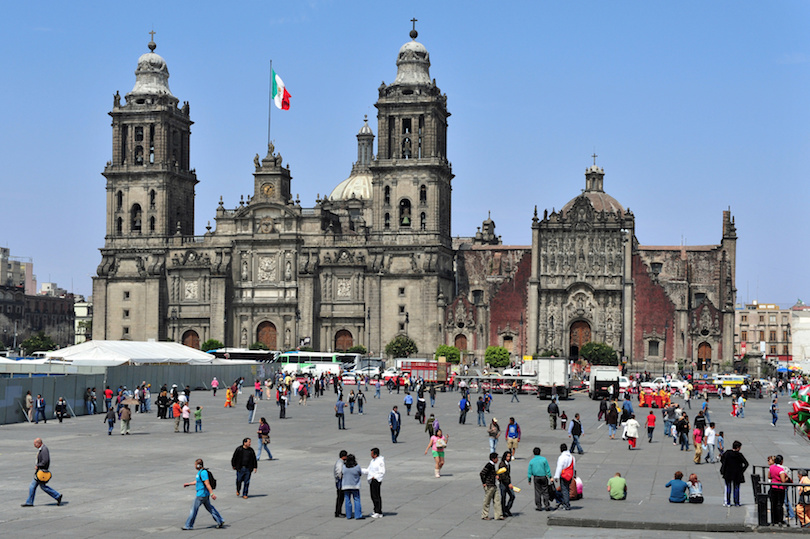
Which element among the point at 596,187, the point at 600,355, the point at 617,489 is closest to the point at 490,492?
the point at 617,489

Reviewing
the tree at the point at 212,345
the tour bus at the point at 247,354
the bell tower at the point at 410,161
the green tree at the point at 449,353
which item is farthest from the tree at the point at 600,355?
the tree at the point at 212,345

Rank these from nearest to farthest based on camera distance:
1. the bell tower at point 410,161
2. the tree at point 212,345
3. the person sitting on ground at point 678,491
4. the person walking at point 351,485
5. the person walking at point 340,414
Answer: the person walking at point 351,485
the person sitting on ground at point 678,491
the person walking at point 340,414
the bell tower at point 410,161
the tree at point 212,345

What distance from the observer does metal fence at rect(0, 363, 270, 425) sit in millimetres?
44719

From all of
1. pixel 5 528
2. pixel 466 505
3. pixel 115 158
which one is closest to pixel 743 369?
pixel 115 158

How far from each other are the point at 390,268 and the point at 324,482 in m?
68.8

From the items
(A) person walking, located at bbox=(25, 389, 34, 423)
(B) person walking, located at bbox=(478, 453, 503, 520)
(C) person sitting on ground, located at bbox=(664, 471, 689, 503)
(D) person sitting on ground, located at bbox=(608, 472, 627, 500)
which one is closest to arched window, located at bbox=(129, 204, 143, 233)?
(A) person walking, located at bbox=(25, 389, 34, 423)

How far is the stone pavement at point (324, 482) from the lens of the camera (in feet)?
72.2

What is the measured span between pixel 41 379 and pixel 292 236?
176ft

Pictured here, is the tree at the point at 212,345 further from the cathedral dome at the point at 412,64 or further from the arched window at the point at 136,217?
the cathedral dome at the point at 412,64

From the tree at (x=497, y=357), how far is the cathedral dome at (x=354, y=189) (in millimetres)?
39702

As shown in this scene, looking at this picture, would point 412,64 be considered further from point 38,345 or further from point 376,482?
point 376,482

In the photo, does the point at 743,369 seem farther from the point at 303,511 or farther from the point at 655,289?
the point at 303,511

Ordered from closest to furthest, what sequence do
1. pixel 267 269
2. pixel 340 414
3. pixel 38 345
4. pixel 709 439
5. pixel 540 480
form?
pixel 540 480
pixel 709 439
pixel 340 414
pixel 267 269
pixel 38 345

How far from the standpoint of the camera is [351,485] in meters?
22.9
